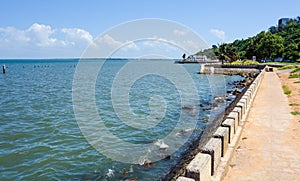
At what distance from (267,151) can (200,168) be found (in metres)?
3.44

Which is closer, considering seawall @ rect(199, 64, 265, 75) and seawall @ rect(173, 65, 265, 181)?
seawall @ rect(173, 65, 265, 181)

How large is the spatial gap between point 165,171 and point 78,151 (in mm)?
3954

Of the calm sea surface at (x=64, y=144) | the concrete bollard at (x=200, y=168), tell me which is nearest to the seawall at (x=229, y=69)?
the calm sea surface at (x=64, y=144)

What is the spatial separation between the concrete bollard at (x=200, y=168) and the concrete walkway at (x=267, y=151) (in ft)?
3.38

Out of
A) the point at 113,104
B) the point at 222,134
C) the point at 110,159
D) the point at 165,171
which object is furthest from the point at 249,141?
the point at 113,104

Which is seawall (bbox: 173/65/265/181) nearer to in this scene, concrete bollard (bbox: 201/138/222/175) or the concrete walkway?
concrete bollard (bbox: 201/138/222/175)

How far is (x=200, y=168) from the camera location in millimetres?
3984

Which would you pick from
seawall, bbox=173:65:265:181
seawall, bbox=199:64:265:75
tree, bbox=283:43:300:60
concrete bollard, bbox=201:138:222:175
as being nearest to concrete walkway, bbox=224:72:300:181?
seawall, bbox=173:65:265:181

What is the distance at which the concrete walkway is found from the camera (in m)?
5.31

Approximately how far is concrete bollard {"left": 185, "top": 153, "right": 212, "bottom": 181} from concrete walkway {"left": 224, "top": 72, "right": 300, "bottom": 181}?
1029 millimetres

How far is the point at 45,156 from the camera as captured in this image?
9.76 meters

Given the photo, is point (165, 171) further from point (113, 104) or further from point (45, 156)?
point (113, 104)

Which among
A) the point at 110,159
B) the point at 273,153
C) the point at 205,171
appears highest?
the point at 205,171

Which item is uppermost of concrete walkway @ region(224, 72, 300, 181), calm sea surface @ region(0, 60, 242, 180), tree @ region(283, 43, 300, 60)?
tree @ region(283, 43, 300, 60)
